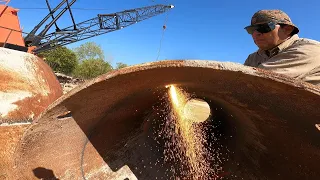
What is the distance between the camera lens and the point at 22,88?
2.56 meters

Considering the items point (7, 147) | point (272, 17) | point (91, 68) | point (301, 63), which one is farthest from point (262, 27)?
point (91, 68)

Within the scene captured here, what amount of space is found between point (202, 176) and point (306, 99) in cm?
197

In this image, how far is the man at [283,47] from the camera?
7.07ft

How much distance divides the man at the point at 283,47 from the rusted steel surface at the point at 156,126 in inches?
11.5

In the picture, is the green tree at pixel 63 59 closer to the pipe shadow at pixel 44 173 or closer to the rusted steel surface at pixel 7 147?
the pipe shadow at pixel 44 173

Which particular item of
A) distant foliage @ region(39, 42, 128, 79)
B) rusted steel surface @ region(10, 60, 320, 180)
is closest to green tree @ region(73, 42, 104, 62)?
distant foliage @ region(39, 42, 128, 79)

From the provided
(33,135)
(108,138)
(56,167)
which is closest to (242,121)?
(108,138)

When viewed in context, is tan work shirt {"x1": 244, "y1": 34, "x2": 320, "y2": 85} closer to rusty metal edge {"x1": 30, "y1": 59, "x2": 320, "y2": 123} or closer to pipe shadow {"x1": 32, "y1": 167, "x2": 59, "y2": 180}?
rusty metal edge {"x1": 30, "y1": 59, "x2": 320, "y2": 123}

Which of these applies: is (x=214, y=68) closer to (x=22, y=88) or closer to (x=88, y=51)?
(x=22, y=88)

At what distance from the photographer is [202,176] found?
3436 mm

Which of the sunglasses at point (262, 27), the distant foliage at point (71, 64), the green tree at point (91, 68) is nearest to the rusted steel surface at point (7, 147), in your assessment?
the sunglasses at point (262, 27)

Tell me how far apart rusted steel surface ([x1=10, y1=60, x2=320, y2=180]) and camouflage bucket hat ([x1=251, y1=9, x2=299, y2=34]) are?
2.30 ft

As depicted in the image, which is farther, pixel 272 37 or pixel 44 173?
pixel 272 37

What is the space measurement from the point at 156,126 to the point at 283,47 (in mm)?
1748
